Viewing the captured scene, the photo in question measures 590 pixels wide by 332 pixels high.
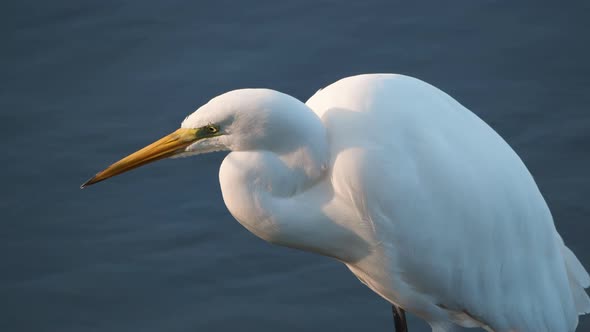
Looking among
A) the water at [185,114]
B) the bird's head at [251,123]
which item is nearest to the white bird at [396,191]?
the bird's head at [251,123]

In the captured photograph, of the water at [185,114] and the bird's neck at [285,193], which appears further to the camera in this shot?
the water at [185,114]

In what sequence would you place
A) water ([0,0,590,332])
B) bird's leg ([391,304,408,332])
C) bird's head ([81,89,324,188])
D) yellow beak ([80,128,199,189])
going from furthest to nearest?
water ([0,0,590,332]), bird's leg ([391,304,408,332]), yellow beak ([80,128,199,189]), bird's head ([81,89,324,188])

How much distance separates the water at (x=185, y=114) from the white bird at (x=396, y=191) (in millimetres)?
720

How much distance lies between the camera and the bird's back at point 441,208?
10.1 ft

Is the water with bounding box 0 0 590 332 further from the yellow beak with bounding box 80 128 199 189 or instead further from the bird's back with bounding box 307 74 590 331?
the yellow beak with bounding box 80 128 199 189

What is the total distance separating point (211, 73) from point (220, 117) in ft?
8.13

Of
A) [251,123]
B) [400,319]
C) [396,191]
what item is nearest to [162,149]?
[251,123]

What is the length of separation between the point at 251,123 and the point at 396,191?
19.6 inches

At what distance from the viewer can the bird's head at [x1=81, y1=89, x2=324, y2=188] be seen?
2932 mm

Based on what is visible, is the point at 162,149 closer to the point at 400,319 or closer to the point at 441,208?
the point at 441,208

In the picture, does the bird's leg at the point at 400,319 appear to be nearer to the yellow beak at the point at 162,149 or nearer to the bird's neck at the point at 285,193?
the bird's neck at the point at 285,193

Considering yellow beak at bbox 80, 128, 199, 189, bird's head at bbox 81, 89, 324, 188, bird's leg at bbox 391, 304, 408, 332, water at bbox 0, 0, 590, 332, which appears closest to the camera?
bird's head at bbox 81, 89, 324, 188

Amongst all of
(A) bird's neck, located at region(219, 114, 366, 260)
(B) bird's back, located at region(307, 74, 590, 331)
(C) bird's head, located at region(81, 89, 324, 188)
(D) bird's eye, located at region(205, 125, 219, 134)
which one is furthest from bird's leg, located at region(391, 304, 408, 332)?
(D) bird's eye, located at region(205, 125, 219, 134)

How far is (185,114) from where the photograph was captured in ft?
16.9
